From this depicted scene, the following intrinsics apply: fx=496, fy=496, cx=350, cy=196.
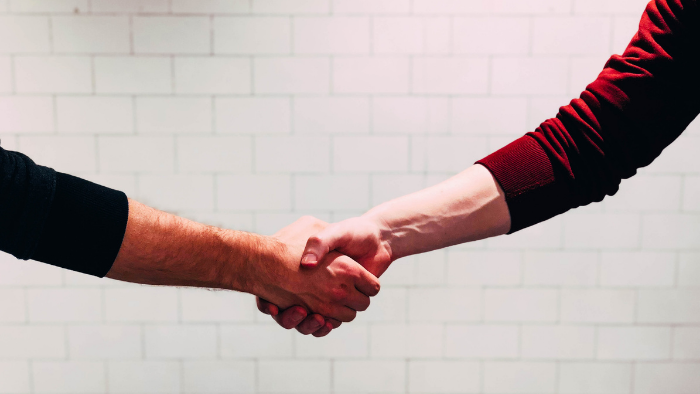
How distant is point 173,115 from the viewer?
174 centimetres

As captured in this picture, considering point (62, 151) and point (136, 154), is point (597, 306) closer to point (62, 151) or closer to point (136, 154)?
point (136, 154)

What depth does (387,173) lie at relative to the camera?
1.76 metres

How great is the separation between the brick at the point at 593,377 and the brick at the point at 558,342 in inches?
1.7

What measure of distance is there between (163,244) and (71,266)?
0.55 feet

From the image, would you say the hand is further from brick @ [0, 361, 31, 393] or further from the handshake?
brick @ [0, 361, 31, 393]

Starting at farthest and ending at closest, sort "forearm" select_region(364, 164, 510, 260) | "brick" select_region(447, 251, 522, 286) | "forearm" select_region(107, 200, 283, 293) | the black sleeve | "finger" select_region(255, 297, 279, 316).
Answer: "brick" select_region(447, 251, 522, 286)
"finger" select_region(255, 297, 279, 316)
"forearm" select_region(364, 164, 510, 260)
"forearm" select_region(107, 200, 283, 293)
the black sleeve

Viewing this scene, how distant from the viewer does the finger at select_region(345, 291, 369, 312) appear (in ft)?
4.17

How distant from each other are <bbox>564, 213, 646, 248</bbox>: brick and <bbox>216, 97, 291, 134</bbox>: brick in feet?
3.53

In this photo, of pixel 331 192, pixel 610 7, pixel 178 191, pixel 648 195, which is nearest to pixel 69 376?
pixel 178 191

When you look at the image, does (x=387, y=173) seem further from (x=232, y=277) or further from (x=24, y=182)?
(x=24, y=182)

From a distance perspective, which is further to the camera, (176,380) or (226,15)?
(176,380)

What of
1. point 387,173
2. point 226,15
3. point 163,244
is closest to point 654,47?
point 387,173

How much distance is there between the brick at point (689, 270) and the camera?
1.80 meters

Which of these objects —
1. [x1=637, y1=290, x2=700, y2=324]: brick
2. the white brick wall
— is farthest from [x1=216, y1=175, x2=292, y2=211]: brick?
[x1=637, y1=290, x2=700, y2=324]: brick
